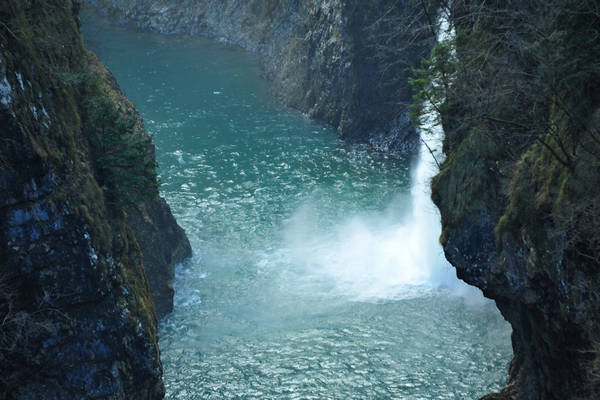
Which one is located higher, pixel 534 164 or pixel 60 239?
pixel 534 164

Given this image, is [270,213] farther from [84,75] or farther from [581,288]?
[581,288]

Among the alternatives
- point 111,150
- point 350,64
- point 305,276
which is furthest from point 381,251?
point 350,64

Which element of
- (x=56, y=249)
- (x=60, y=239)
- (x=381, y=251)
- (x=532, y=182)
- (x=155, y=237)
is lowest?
(x=381, y=251)

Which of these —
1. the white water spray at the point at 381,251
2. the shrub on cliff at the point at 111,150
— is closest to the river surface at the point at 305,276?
the white water spray at the point at 381,251

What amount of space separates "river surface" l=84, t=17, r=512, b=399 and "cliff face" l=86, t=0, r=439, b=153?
206cm

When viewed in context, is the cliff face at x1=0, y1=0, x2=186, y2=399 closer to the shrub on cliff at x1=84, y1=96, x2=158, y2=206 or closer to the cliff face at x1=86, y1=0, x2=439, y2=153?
the shrub on cliff at x1=84, y1=96, x2=158, y2=206

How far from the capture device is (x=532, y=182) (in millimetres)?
15883

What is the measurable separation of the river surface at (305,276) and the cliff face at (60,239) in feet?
19.7

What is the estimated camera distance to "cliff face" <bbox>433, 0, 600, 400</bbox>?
14.1m

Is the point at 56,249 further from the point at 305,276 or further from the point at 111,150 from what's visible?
the point at 305,276

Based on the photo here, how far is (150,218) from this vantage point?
2752 cm

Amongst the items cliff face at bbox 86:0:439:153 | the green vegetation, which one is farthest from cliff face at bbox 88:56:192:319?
cliff face at bbox 86:0:439:153

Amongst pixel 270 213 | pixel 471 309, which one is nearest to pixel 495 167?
pixel 471 309

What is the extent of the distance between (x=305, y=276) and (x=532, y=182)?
620 inches
